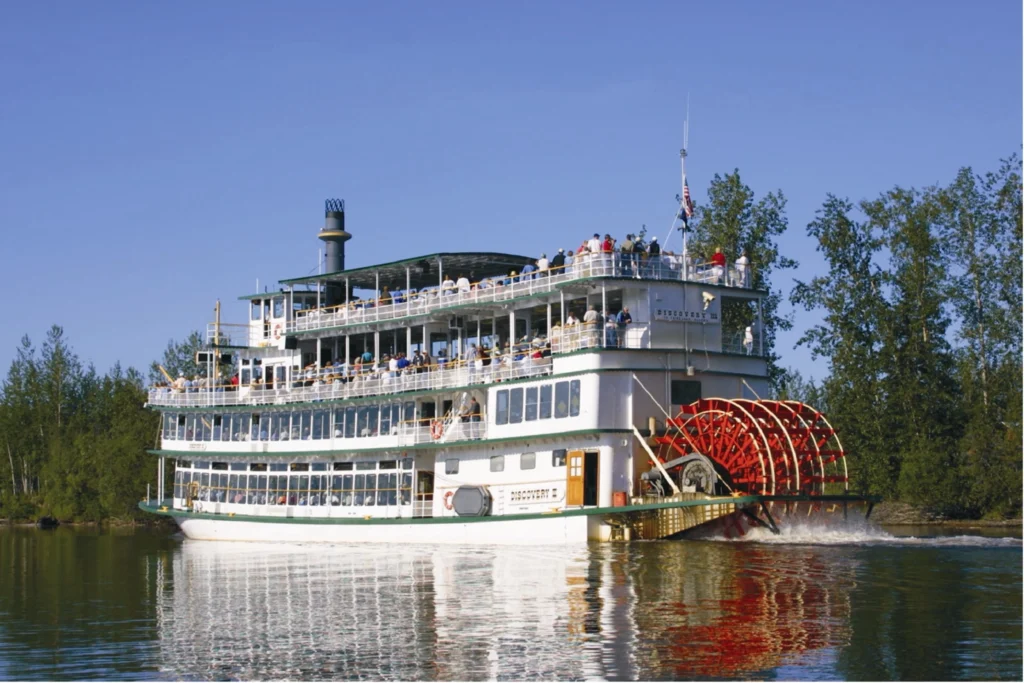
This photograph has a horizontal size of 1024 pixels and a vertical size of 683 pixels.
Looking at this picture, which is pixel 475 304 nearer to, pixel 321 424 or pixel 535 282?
pixel 535 282

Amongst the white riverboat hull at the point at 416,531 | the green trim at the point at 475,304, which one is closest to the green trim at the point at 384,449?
the white riverboat hull at the point at 416,531

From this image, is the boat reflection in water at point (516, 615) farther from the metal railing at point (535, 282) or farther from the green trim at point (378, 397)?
the metal railing at point (535, 282)

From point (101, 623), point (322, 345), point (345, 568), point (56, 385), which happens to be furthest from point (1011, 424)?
point (56, 385)

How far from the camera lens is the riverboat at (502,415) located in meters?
31.9

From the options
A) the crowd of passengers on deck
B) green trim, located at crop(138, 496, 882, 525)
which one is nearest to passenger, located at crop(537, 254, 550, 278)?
the crowd of passengers on deck

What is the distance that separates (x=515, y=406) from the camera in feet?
111

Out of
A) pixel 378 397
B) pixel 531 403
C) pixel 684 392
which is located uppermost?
pixel 378 397

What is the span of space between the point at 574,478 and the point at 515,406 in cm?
253

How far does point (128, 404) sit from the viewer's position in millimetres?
68688

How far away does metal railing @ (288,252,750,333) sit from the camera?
32938 millimetres

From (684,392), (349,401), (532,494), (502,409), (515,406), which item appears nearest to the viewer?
(684,392)

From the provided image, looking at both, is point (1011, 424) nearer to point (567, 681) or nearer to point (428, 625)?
point (428, 625)

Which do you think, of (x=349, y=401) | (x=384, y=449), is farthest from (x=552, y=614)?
(x=349, y=401)

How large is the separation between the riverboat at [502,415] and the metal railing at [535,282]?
55 millimetres
